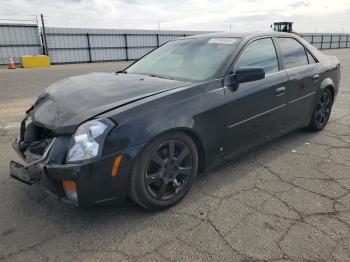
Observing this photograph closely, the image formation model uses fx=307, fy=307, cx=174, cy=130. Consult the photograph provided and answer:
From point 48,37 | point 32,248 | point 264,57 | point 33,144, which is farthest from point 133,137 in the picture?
point 48,37

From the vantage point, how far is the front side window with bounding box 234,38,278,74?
334 cm

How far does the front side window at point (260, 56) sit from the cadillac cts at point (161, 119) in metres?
0.01

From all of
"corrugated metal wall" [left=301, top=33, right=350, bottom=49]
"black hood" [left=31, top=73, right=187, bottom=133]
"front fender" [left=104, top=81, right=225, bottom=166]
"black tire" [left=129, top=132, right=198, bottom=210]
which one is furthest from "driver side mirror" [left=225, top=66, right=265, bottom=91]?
"corrugated metal wall" [left=301, top=33, right=350, bottom=49]

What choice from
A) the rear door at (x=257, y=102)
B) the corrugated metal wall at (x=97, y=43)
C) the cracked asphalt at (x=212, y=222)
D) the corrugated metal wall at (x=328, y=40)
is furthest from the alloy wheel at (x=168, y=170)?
the corrugated metal wall at (x=328, y=40)

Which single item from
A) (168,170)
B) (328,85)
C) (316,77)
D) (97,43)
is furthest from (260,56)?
(97,43)

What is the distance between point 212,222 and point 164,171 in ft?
1.91

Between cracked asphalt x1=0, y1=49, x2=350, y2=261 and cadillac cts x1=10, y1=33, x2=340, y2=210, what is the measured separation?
27 centimetres

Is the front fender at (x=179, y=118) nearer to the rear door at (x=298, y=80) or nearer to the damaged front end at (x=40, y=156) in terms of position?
the damaged front end at (x=40, y=156)

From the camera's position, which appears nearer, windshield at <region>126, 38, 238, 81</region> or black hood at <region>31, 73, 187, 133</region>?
black hood at <region>31, 73, 187, 133</region>

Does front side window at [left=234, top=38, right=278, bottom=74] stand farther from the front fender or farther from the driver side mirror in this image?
the front fender

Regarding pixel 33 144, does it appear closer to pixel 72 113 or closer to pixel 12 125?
pixel 72 113

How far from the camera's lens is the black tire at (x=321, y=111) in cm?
458

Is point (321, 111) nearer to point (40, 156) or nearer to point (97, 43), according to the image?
point (40, 156)

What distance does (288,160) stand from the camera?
375 centimetres
